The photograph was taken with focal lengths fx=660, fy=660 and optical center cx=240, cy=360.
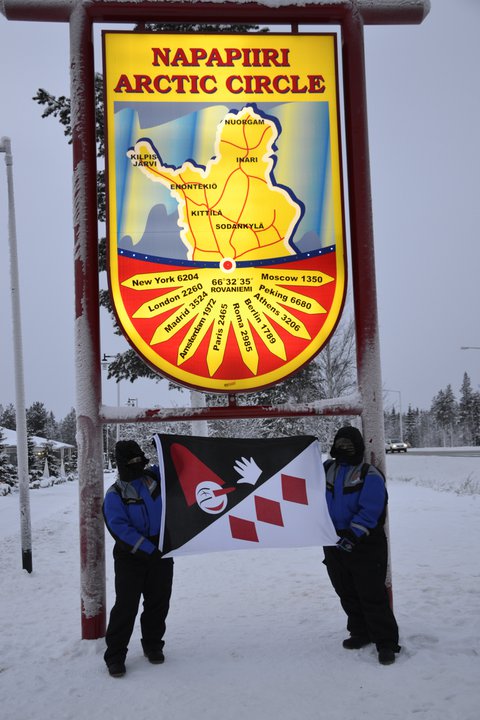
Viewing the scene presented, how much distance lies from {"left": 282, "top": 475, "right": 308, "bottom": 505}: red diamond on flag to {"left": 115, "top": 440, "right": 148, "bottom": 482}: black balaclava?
3.73ft

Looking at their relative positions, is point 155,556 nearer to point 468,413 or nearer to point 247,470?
point 247,470

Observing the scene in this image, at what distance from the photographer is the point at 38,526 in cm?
1484

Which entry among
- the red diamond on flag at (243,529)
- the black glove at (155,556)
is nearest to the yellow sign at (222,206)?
the red diamond on flag at (243,529)

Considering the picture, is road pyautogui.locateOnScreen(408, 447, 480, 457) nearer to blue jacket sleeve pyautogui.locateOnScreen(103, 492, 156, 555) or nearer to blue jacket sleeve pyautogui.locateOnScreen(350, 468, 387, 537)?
blue jacket sleeve pyautogui.locateOnScreen(350, 468, 387, 537)

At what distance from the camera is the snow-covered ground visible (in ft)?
13.2

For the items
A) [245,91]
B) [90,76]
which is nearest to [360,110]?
[245,91]

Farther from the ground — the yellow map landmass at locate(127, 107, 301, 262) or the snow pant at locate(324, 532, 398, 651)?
the yellow map landmass at locate(127, 107, 301, 262)

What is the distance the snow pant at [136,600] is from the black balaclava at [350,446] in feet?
5.00

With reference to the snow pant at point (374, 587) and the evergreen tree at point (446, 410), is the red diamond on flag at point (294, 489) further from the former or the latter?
the evergreen tree at point (446, 410)

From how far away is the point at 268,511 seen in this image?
202 inches

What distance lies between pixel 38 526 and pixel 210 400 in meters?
8.87

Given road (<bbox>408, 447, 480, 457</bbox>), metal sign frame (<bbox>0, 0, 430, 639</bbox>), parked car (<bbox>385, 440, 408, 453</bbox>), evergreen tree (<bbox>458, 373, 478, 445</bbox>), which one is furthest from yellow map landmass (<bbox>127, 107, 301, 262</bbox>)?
evergreen tree (<bbox>458, 373, 478, 445</bbox>)

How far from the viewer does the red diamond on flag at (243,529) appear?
16.6 ft

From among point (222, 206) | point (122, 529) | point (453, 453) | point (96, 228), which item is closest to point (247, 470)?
point (122, 529)
